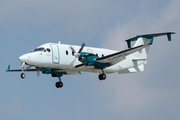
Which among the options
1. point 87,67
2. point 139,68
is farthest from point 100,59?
point 139,68

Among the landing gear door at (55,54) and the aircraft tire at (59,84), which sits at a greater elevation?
the landing gear door at (55,54)

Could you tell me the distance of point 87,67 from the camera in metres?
32.5

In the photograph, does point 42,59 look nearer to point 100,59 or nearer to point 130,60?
point 100,59

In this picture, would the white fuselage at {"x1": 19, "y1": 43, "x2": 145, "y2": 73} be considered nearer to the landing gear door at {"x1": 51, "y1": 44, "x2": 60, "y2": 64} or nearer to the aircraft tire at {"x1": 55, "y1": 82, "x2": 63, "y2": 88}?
the landing gear door at {"x1": 51, "y1": 44, "x2": 60, "y2": 64}

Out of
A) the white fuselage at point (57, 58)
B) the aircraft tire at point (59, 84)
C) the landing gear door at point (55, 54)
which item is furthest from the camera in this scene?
the aircraft tire at point (59, 84)

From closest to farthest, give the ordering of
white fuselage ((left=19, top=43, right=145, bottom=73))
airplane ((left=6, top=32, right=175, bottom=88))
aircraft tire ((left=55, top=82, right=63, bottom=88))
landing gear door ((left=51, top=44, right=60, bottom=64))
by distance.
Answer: white fuselage ((left=19, top=43, right=145, bottom=73)), airplane ((left=6, top=32, right=175, bottom=88)), landing gear door ((left=51, top=44, right=60, bottom=64)), aircraft tire ((left=55, top=82, right=63, bottom=88))

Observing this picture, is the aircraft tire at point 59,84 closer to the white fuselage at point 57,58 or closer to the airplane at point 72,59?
the airplane at point 72,59

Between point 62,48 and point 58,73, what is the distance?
3.75 m

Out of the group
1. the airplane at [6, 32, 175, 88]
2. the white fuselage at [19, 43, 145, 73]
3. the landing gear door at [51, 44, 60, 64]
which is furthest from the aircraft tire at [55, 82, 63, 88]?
the landing gear door at [51, 44, 60, 64]

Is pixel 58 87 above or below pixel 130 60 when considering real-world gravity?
below

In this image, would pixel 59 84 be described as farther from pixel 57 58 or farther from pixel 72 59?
pixel 57 58

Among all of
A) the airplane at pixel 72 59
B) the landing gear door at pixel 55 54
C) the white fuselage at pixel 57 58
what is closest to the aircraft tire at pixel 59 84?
the airplane at pixel 72 59

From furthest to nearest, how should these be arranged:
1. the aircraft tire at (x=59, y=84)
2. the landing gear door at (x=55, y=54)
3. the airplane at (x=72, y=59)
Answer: the aircraft tire at (x=59, y=84) < the landing gear door at (x=55, y=54) < the airplane at (x=72, y=59)

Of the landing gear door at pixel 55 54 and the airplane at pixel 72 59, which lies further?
the landing gear door at pixel 55 54
